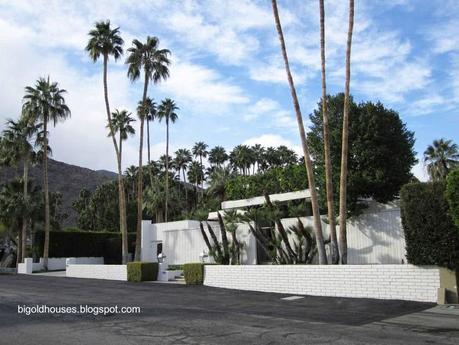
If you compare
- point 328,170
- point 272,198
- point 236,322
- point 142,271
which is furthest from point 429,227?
point 272,198

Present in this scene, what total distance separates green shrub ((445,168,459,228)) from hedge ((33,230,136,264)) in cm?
3749

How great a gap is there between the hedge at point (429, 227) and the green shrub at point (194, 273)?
34.6 feet

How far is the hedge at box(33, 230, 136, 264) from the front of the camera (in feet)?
143

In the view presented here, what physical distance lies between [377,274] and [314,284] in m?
2.59

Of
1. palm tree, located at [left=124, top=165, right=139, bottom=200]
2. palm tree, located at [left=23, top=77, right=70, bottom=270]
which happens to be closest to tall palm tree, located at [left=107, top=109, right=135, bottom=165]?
palm tree, located at [left=23, top=77, right=70, bottom=270]

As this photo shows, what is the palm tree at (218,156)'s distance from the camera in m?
78.9

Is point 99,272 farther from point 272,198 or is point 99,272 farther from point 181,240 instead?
point 272,198

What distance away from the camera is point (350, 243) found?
24.6m

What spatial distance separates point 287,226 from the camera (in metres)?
27.6

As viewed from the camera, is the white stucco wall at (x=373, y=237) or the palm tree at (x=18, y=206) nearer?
the white stucco wall at (x=373, y=237)

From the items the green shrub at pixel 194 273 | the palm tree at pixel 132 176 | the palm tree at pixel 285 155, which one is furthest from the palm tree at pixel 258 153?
the green shrub at pixel 194 273

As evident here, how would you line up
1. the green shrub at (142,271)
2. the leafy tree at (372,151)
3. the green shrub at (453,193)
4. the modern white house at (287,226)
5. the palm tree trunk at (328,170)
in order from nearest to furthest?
the green shrub at (453,193) → the palm tree trunk at (328,170) → the leafy tree at (372,151) → the modern white house at (287,226) → the green shrub at (142,271)

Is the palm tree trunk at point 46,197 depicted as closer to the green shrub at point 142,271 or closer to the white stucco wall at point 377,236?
the green shrub at point 142,271

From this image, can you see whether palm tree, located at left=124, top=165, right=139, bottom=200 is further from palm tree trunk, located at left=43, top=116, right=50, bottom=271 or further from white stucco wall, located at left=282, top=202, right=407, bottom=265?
white stucco wall, located at left=282, top=202, right=407, bottom=265
